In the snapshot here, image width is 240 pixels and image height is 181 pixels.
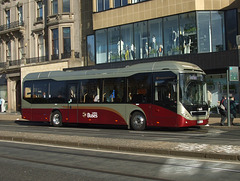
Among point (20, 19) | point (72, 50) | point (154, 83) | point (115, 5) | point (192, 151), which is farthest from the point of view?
point (20, 19)

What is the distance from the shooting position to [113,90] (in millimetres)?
18469

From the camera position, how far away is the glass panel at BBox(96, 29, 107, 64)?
3112 cm

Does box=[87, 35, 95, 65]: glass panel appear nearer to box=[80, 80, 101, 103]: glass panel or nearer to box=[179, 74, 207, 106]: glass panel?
box=[80, 80, 101, 103]: glass panel

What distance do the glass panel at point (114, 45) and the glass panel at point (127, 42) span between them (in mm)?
388

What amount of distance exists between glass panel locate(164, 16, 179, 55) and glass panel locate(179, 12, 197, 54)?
0.44 meters

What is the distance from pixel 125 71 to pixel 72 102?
420 centimetres

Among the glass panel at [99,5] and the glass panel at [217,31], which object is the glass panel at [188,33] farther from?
the glass panel at [99,5]

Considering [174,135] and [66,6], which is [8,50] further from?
[174,135]

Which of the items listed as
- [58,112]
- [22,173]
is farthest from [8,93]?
[22,173]

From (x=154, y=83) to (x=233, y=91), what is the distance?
9.72 m

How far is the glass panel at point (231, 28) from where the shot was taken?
24.3m

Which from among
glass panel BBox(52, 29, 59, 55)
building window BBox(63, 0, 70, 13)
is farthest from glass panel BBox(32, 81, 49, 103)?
building window BBox(63, 0, 70, 13)

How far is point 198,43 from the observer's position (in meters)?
24.9

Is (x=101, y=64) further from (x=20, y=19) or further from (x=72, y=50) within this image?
(x=20, y=19)
